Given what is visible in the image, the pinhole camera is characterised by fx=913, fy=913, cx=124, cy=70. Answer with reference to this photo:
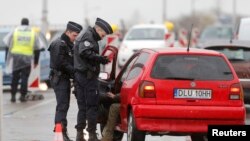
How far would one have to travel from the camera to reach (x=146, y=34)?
33.5 m

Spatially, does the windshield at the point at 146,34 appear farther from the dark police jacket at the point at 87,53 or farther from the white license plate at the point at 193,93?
the white license plate at the point at 193,93

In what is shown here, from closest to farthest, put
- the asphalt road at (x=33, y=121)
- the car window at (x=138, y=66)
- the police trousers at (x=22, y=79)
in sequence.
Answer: the car window at (x=138, y=66) → the asphalt road at (x=33, y=121) → the police trousers at (x=22, y=79)

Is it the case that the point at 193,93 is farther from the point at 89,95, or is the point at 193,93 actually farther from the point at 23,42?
the point at 23,42

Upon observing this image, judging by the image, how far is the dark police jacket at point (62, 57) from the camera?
13.3 meters

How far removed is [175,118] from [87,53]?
1726mm

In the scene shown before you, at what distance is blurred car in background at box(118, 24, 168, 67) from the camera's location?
104 ft

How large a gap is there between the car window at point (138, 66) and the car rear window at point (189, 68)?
320 mm

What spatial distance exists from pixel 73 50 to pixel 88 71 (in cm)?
60

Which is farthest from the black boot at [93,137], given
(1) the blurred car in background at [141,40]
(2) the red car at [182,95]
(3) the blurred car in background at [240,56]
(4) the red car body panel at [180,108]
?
(1) the blurred car in background at [141,40]

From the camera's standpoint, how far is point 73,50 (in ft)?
43.6

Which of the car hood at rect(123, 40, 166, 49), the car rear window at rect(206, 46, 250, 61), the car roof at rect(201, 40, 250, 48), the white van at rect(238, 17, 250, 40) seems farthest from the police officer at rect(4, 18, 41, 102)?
the car hood at rect(123, 40, 166, 49)

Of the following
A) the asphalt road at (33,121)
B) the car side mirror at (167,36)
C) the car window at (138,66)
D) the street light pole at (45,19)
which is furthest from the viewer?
the street light pole at (45,19)

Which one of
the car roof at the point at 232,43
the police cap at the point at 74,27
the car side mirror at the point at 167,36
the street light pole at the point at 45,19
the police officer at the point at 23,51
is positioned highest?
the police cap at the point at 74,27

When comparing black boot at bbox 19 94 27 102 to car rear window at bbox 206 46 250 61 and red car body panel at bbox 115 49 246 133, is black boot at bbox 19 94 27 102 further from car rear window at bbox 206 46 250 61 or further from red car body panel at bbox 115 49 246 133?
red car body panel at bbox 115 49 246 133
